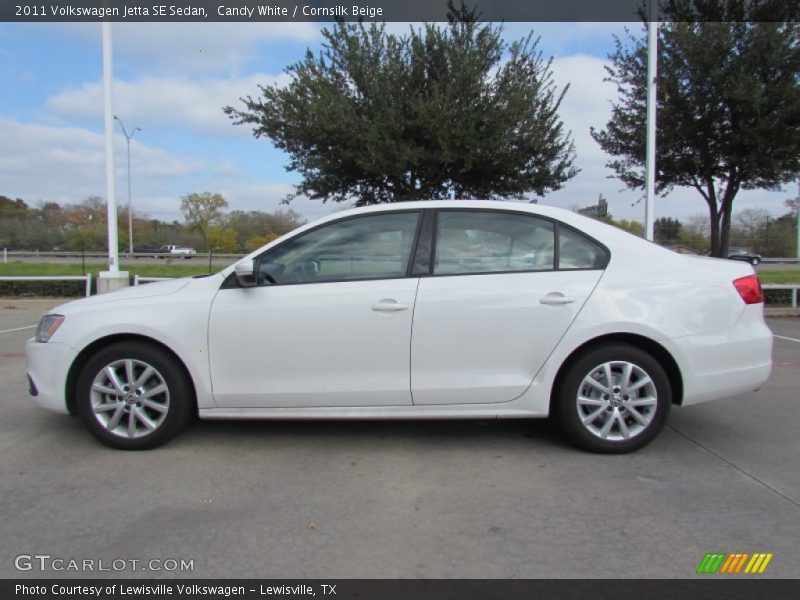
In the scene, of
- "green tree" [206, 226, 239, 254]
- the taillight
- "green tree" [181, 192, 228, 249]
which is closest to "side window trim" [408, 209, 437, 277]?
the taillight

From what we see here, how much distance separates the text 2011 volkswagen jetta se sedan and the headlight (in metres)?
0.01

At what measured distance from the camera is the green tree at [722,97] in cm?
1088

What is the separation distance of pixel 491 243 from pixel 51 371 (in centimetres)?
310

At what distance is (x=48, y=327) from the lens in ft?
12.8

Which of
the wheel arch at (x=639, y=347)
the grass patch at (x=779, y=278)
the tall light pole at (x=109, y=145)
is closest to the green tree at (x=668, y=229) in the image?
the grass patch at (x=779, y=278)

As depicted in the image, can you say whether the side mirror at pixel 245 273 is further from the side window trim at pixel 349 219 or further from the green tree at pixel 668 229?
the green tree at pixel 668 229

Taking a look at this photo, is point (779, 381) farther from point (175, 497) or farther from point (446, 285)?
point (175, 497)

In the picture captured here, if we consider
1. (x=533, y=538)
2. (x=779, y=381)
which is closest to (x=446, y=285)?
(x=533, y=538)

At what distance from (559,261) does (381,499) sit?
1933 millimetres

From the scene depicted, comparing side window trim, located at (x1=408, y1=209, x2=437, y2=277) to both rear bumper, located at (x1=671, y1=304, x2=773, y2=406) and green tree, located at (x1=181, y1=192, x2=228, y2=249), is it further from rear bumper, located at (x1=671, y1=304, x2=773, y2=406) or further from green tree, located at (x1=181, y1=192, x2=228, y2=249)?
green tree, located at (x1=181, y1=192, x2=228, y2=249)

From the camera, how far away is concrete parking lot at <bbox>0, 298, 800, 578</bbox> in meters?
2.62

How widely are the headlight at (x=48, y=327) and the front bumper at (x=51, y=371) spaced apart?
0.04 metres
